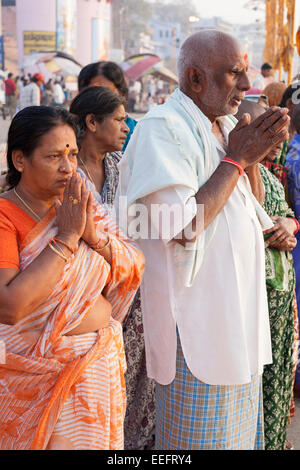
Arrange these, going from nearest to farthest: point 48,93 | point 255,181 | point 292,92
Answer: point 255,181 → point 292,92 → point 48,93

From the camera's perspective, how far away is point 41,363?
69.7 inches

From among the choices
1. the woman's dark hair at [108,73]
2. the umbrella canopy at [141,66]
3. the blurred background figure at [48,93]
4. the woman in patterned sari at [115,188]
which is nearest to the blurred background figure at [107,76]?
the woman's dark hair at [108,73]

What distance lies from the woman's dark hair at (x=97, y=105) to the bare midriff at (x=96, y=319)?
3.82 feet

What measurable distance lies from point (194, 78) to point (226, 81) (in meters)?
0.12

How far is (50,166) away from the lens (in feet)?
6.05

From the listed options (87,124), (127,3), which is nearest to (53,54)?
(87,124)

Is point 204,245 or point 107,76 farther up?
point 107,76

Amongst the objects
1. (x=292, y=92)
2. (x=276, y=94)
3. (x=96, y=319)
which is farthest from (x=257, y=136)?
(x=276, y=94)

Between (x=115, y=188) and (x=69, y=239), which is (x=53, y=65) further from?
(x=69, y=239)

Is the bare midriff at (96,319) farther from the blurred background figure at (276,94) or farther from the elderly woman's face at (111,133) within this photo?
the blurred background figure at (276,94)

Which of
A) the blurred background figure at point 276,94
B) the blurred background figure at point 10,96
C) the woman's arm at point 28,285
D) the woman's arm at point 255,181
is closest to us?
the woman's arm at point 28,285

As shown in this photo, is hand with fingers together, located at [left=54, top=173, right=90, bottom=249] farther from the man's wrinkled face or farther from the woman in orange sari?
the man's wrinkled face

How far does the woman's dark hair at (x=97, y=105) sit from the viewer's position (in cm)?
284

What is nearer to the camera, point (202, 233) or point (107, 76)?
point (202, 233)
